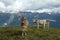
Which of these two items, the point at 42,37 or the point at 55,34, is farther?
the point at 55,34

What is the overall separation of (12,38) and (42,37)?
136 inches

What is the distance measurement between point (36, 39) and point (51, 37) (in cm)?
199

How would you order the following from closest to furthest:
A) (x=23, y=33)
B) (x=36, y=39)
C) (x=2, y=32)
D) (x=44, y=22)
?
1. (x=36, y=39)
2. (x=23, y=33)
3. (x=2, y=32)
4. (x=44, y=22)

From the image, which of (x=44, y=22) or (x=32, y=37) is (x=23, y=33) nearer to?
(x=32, y=37)

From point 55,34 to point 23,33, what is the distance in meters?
4.00

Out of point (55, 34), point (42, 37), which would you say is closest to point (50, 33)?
point (55, 34)

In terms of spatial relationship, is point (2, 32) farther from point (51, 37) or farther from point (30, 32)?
point (51, 37)

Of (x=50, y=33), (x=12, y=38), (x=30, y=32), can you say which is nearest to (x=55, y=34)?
(x=50, y=33)

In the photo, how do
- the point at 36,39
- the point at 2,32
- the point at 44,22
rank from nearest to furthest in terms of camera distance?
the point at 36,39, the point at 2,32, the point at 44,22

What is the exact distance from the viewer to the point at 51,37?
27.8 meters

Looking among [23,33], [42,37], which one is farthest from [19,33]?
[42,37]

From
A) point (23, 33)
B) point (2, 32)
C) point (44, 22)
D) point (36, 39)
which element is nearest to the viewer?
point (36, 39)

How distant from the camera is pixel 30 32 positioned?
30.4 meters

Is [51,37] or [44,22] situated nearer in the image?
[51,37]
